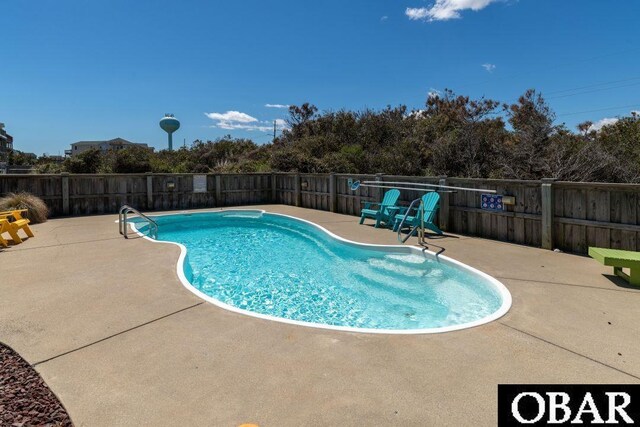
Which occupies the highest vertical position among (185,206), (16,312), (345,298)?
(185,206)

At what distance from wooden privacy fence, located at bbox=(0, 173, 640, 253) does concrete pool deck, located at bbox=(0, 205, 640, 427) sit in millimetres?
1461

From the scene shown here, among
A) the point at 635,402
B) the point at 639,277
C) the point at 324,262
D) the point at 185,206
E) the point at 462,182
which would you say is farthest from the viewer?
the point at 185,206

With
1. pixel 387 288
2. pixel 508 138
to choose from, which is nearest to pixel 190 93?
pixel 508 138

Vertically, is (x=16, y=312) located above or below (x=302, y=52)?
below

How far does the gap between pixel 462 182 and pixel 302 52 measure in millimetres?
12086

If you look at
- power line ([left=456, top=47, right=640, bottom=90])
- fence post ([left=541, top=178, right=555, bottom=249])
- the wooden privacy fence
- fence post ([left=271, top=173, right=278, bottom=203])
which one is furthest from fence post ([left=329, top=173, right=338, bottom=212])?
power line ([left=456, top=47, right=640, bottom=90])

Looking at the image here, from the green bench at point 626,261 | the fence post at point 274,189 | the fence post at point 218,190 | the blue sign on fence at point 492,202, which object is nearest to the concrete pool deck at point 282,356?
the green bench at point 626,261

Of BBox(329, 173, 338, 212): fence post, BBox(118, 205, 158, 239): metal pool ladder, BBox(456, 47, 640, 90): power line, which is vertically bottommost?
BBox(118, 205, 158, 239): metal pool ladder

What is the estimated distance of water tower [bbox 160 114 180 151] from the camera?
51.1 m

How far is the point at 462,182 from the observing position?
7.84 m

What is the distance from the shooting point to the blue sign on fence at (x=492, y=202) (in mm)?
7198

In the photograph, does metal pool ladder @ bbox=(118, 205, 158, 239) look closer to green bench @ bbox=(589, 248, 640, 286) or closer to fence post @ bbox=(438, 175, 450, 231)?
fence post @ bbox=(438, 175, 450, 231)

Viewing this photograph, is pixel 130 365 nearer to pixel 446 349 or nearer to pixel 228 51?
pixel 446 349

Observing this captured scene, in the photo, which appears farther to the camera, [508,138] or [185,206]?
[508,138]
